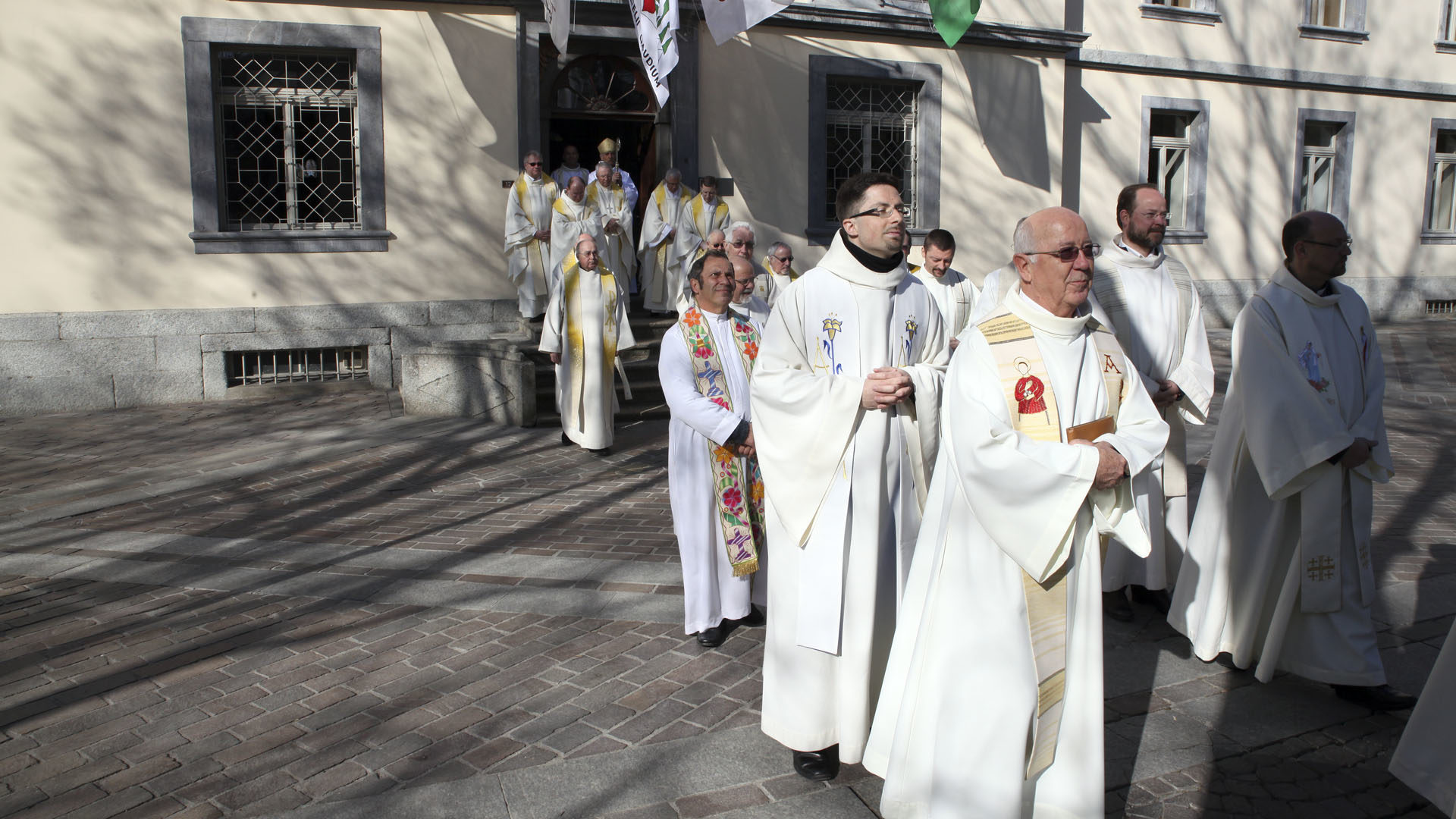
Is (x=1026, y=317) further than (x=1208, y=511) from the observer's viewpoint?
No

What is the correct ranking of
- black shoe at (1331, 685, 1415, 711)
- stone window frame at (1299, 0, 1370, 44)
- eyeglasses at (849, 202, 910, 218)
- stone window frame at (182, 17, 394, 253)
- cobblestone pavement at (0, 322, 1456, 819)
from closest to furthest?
cobblestone pavement at (0, 322, 1456, 819) < eyeglasses at (849, 202, 910, 218) < black shoe at (1331, 685, 1415, 711) < stone window frame at (182, 17, 394, 253) < stone window frame at (1299, 0, 1370, 44)


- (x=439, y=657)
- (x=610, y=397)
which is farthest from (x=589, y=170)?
(x=439, y=657)

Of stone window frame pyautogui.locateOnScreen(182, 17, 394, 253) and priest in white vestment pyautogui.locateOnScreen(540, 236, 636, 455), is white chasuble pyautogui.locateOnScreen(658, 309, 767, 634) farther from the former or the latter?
stone window frame pyautogui.locateOnScreen(182, 17, 394, 253)

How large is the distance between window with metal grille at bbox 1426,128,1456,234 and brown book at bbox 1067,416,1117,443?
65.8 feet

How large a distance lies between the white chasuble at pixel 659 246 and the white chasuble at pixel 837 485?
948 centimetres

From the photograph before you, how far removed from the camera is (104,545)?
21.0 feet

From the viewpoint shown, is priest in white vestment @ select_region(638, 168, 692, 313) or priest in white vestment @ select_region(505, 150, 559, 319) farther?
priest in white vestment @ select_region(638, 168, 692, 313)

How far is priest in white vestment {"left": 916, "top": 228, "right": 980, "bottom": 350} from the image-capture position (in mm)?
7848

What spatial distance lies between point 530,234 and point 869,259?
9005 millimetres

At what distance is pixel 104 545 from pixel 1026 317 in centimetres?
568

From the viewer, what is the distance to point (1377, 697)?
13.3ft

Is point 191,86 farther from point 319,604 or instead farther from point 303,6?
point 319,604

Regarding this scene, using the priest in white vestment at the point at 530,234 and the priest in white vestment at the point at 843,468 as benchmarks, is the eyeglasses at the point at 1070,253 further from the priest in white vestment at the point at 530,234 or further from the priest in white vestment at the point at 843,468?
the priest in white vestment at the point at 530,234

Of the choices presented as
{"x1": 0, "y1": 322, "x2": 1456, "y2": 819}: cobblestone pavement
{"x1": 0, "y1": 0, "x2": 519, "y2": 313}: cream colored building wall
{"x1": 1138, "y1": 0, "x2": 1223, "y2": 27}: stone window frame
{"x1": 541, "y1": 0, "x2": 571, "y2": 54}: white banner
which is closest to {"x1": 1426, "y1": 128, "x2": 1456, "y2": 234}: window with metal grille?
{"x1": 1138, "y1": 0, "x2": 1223, "y2": 27}: stone window frame
